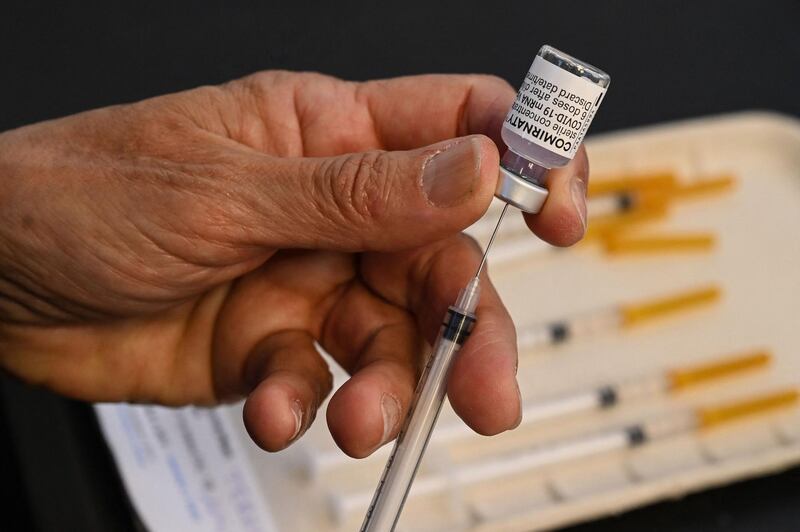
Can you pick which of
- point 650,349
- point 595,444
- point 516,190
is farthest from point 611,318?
point 516,190

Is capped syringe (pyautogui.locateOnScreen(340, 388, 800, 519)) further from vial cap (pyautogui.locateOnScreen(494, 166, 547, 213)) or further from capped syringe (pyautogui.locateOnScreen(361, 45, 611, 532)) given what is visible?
vial cap (pyautogui.locateOnScreen(494, 166, 547, 213))

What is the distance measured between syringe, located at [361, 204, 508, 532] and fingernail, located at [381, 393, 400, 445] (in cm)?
2

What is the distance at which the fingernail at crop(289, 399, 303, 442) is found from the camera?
2.35ft

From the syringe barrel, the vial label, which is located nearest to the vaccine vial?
the vial label

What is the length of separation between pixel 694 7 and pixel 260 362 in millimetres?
1384

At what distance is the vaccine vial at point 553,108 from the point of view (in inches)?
26.0

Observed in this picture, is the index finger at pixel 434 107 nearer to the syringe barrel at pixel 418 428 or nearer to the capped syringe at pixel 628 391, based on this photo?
the syringe barrel at pixel 418 428

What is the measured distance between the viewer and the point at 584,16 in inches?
71.1

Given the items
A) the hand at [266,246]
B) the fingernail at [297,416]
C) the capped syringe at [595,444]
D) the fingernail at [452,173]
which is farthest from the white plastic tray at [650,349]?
the fingernail at [452,173]

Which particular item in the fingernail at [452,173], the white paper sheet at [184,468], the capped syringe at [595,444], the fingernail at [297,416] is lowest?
the white paper sheet at [184,468]

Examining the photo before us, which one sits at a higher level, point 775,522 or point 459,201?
point 459,201

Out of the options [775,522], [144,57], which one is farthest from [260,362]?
[144,57]

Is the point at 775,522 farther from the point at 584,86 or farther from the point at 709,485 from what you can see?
the point at 584,86

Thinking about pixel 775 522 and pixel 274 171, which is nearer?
pixel 274 171
